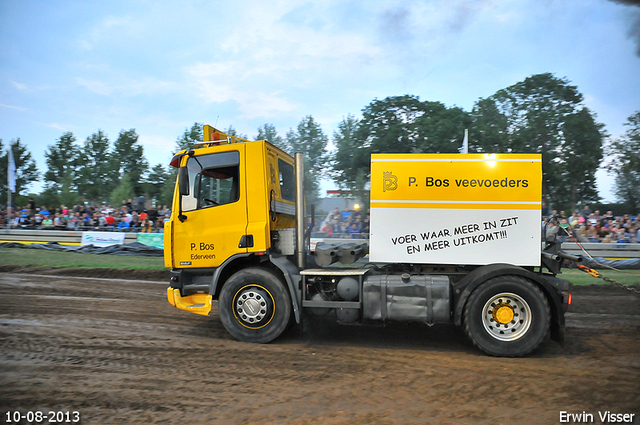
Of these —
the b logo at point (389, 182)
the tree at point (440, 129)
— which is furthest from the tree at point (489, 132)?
the b logo at point (389, 182)

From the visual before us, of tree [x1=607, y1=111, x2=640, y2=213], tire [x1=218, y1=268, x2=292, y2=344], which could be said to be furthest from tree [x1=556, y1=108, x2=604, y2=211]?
tire [x1=218, y1=268, x2=292, y2=344]

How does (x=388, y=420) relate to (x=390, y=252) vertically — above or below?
below

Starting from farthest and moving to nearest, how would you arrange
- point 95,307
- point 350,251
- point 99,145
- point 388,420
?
point 99,145, point 95,307, point 350,251, point 388,420

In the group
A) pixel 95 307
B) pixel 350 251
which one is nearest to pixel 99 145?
pixel 95 307

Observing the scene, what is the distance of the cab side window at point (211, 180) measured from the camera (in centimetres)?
636

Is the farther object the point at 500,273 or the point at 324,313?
the point at 324,313

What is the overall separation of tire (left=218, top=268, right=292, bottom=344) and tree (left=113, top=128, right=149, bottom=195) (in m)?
57.5

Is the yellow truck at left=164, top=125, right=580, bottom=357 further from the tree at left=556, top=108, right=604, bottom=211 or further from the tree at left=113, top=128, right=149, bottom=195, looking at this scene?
the tree at left=113, top=128, right=149, bottom=195

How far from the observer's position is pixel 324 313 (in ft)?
20.1

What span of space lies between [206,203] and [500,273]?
161 inches

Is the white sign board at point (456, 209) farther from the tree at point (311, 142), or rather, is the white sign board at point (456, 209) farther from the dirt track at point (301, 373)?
the tree at point (311, 142)

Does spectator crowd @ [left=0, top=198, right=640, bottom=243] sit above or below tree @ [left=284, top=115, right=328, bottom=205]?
below

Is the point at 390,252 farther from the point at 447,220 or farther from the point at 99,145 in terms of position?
the point at 99,145

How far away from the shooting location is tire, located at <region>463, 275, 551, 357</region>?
17.9ft
